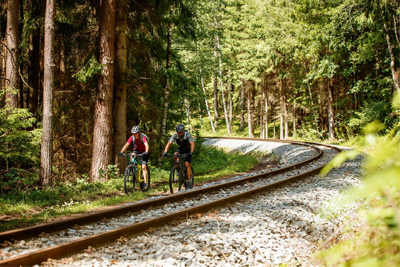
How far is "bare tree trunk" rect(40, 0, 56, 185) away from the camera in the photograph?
10.1 meters

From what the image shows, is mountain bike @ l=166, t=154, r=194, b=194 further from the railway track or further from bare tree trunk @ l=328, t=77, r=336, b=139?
bare tree trunk @ l=328, t=77, r=336, b=139

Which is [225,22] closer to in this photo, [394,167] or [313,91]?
[313,91]

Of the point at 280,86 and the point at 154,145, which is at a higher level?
the point at 280,86

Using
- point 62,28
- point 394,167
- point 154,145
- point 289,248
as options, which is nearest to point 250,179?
point 289,248

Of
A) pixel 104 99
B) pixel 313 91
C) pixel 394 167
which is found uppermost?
pixel 313 91

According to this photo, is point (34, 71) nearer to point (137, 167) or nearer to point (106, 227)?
point (137, 167)

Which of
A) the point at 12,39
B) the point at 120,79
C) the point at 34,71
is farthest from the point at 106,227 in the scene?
the point at 34,71

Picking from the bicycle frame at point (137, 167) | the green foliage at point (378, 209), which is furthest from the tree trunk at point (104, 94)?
the green foliage at point (378, 209)

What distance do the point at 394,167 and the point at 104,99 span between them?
11159 millimetres

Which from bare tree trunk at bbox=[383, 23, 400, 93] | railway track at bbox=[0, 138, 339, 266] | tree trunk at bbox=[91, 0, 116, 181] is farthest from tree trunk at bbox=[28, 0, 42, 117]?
bare tree trunk at bbox=[383, 23, 400, 93]

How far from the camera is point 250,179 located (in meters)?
10.5

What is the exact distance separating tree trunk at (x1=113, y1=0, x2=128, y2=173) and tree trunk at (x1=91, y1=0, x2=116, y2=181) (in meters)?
0.79

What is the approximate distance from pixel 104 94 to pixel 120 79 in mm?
1187

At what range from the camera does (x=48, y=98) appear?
10.2 m
